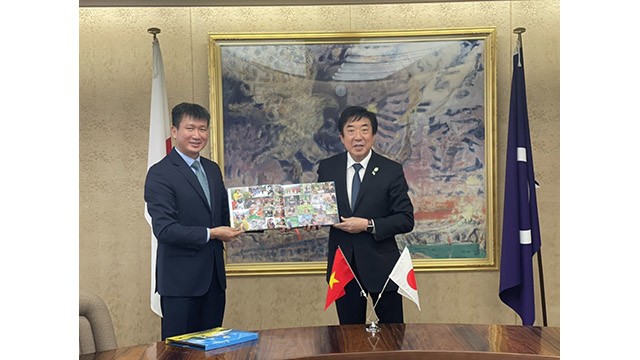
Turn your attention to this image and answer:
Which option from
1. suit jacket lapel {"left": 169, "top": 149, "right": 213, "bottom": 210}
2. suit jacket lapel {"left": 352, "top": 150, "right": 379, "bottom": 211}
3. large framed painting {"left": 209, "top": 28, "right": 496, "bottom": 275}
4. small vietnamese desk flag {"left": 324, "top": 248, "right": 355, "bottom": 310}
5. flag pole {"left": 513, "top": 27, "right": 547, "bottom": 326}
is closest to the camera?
small vietnamese desk flag {"left": 324, "top": 248, "right": 355, "bottom": 310}

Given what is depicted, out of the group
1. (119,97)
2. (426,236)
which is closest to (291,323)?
(426,236)

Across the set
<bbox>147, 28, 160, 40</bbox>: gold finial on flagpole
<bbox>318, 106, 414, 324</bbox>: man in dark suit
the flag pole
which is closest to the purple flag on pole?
the flag pole

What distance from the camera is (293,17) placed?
218 inches

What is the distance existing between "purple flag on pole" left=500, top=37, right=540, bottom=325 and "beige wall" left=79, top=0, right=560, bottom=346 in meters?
0.53

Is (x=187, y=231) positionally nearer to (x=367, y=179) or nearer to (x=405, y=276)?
(x=367, y=179)

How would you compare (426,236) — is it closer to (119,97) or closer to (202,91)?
(202,91)

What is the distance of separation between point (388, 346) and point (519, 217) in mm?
2515

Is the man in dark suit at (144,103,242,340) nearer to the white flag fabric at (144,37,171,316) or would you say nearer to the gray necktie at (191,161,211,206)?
the gray necktie at (191,161,211,206)

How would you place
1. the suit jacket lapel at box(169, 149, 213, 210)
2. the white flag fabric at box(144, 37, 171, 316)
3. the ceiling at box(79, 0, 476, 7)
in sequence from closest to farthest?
the suit jacket lapel at box(169, 149, 213, 210) → the ceiling at box(79, 0, 476, 7) → the white flag fabric at box(144, 37, 171, 316)

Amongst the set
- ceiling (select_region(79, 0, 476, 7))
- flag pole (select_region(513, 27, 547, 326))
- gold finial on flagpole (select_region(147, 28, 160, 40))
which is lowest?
flag pole (select_region(513, 27, 547, 326))

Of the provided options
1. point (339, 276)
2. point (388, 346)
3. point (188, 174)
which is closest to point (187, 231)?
point (188, 174)

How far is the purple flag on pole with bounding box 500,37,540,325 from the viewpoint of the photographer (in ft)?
16.1

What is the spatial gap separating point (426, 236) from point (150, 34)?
8.75 ft

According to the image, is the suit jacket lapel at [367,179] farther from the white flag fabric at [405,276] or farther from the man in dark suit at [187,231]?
the white flag fabric at [405,276]
